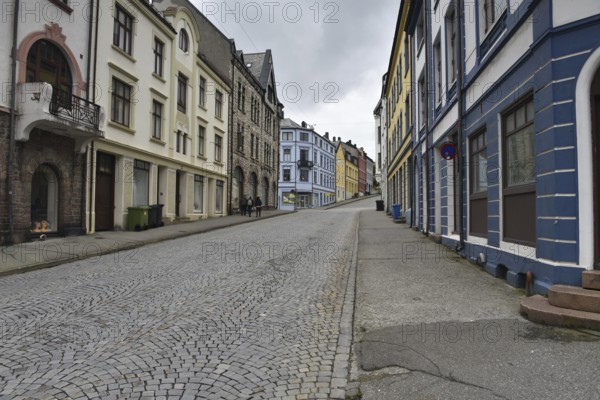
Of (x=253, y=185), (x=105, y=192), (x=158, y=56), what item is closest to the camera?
(x=105, y=192)

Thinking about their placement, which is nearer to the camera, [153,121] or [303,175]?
[153,121]

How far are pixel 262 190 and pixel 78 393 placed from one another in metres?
36.2

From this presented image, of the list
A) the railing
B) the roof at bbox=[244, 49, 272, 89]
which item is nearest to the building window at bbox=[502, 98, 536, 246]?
the railing

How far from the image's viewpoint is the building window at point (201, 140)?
2553 cm

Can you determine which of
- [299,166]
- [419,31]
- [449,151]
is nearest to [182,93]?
[419,31]

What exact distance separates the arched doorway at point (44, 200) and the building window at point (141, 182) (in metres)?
4.54

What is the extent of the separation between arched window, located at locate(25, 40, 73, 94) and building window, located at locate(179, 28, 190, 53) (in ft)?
31.3

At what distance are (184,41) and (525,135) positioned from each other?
69.0 ft

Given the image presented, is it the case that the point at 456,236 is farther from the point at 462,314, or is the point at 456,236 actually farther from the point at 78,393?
the point at 78,393

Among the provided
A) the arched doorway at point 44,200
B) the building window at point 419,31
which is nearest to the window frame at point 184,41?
the arched doorway at point 44,200

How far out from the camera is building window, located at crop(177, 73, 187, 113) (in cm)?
2256

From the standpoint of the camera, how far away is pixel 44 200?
44.4 ft

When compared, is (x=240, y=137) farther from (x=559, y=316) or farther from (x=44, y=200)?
(x=559, y=316)

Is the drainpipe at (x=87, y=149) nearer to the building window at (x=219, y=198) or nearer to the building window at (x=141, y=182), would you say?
the building window at (x=141, y=182)
